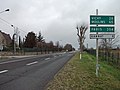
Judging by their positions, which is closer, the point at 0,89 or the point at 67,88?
the point at 0,89

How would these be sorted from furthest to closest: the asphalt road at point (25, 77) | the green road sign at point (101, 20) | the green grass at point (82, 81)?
the green road sign at point (101, 20)
the green grass at point (82, 81)
the asphalt road at point (25, 77)

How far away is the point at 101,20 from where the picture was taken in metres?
14.2

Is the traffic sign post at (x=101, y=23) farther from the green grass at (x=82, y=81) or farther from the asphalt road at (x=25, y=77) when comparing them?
the asphalt road at (x=25, y=77)

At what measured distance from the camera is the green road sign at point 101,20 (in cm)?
1412

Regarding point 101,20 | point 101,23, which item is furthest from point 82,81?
point 101,20

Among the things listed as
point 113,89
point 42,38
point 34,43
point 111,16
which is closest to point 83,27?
point 111,16

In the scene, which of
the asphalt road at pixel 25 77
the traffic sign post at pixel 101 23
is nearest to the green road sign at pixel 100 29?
the traffic sign post at pixel 101 23

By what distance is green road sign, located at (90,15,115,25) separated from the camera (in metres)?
14.1

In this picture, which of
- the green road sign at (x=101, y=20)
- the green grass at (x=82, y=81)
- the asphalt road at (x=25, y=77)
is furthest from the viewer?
the green road sign at (x=101, y=20)

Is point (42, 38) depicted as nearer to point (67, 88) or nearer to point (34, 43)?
point (34, 43)

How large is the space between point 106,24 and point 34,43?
340ft

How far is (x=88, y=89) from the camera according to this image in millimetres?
10023

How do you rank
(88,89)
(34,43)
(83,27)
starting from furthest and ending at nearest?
(34,43) < (83,27) < (88,89)

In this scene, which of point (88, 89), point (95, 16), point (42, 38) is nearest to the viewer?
point (88, 89)
